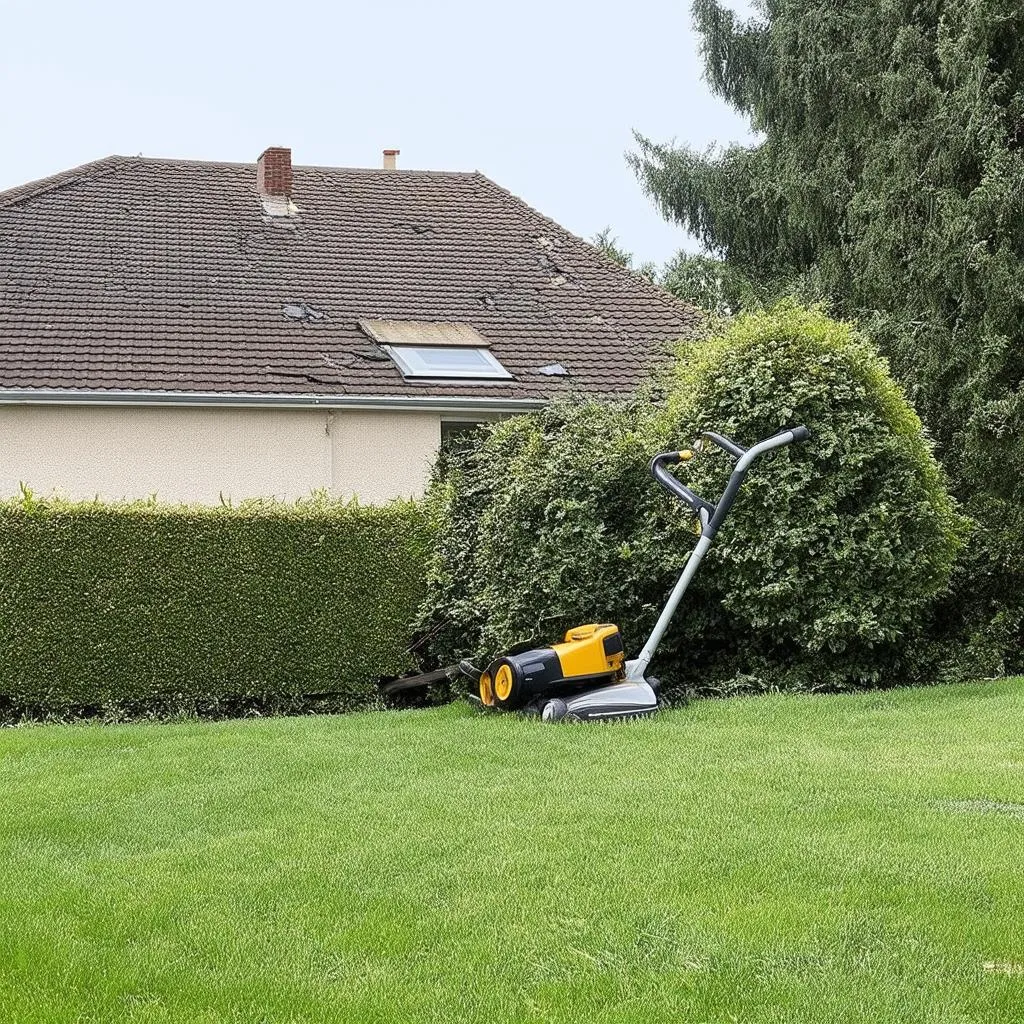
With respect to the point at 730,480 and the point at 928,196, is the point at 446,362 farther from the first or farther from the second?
the point at 928,196

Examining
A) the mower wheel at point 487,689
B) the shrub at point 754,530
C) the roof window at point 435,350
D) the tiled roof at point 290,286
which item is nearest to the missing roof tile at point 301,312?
the tiled roof at point 290,286

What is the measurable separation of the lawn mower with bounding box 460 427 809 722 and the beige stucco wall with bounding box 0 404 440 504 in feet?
17.6

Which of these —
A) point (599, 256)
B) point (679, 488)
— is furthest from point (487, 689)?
point (599, 256)

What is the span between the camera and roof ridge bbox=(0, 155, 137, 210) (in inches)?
742

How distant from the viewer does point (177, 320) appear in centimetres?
1645

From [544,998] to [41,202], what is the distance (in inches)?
672

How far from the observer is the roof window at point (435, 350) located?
1605 centimetres

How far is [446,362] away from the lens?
16.3m

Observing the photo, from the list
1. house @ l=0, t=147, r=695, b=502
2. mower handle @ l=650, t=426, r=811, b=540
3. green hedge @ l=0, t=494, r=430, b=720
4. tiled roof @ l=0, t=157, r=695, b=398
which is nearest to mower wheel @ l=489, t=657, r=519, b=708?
mower handle @ l=650, t=426, r=811, b=540

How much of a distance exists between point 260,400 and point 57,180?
7107 millimetres

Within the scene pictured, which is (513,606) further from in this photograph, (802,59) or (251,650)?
(802,59)

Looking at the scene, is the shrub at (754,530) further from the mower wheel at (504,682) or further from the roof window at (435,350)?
the roof window at (435,350)

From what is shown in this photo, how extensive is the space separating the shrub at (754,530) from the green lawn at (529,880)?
2.52 meters

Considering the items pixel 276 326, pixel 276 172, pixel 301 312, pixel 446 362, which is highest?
pixel 276 172
